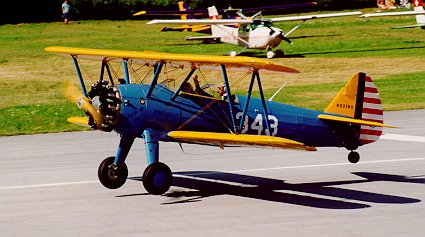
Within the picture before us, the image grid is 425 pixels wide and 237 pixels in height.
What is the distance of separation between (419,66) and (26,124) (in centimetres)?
1997

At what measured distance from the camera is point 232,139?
1509 cm

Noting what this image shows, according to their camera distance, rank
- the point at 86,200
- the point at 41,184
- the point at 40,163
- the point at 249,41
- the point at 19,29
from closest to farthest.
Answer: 1. the point at 86,200
2. the point at 41,184
3. the point at 40,163
4. the point at 249,41
5. the point at 19,29

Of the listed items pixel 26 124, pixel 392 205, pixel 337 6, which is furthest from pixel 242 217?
pixel 337 6

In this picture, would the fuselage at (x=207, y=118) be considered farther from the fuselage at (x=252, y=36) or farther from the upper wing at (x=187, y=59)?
the fuselage at (x=252, y=36)

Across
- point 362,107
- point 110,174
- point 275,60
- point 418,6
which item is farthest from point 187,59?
point 418,6

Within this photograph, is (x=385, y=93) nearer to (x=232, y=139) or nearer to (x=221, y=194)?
(x=221, y=194)

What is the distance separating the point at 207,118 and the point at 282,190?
2.03 metres

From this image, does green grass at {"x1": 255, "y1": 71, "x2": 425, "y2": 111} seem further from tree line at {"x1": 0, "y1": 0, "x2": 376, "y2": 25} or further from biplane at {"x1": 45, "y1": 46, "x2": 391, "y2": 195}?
tree line at {"x1": 0, "y1": 0, "x2": 376, "y2": 25}

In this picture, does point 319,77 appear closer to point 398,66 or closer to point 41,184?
point 398,66

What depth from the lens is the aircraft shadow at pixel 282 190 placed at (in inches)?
614

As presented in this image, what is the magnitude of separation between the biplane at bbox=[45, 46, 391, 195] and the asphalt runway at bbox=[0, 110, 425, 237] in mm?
777

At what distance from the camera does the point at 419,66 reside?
40.4 m

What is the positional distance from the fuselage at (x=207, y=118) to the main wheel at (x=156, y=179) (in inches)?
24.1

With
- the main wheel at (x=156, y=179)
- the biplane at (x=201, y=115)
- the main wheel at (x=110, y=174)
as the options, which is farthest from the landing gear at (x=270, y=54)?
the main wheel at (x=156, y=179)
